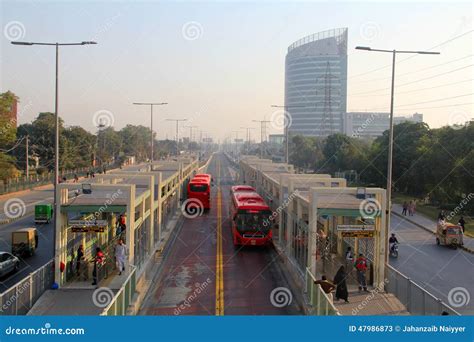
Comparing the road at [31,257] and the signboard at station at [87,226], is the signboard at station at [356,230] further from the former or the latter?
the road at [31,257]

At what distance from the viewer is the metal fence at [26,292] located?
11781 millimetres

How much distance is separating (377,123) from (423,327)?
7096 inches

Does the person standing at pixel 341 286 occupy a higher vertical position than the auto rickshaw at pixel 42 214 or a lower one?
higher

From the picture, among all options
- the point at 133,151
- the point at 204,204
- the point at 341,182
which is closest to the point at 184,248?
the point at 341,182

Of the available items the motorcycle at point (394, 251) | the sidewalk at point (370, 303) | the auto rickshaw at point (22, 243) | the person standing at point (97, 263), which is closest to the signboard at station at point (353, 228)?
the sidewalk at point (370, 303)

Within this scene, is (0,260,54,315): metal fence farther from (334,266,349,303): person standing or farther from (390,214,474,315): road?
(390,214,474,315): road

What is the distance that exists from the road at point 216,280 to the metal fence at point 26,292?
290cm

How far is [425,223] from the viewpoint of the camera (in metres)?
33.9

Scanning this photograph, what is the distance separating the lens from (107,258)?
56.1 ft

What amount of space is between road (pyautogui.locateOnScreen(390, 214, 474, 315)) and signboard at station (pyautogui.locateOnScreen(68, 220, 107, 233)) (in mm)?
10731

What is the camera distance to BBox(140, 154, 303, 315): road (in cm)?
1422

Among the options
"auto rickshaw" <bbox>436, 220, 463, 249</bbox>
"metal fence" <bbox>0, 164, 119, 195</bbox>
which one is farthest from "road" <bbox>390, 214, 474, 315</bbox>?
"metal fence" <bbox>0, 164, 119, 195</bbox>

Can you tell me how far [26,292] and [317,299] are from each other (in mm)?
7404

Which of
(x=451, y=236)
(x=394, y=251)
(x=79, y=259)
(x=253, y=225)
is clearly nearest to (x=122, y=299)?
(x=79, y=259)
